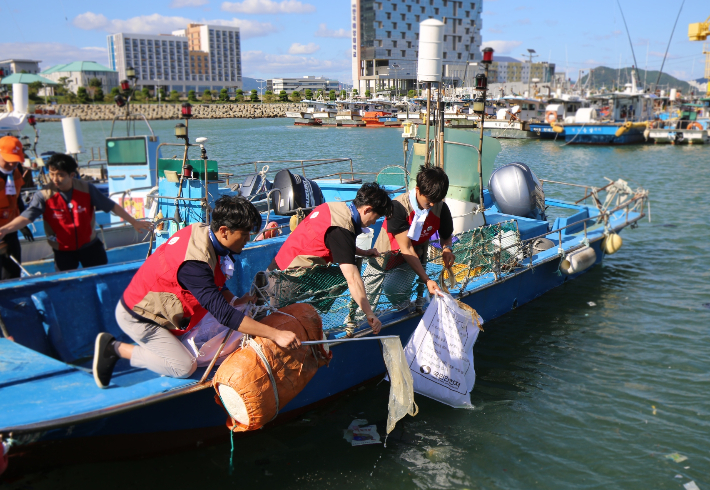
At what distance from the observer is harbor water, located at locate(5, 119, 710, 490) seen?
4473mm

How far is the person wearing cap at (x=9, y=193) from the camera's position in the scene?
5.34 m

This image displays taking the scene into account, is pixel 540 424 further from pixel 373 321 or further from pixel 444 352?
pixel 373 321

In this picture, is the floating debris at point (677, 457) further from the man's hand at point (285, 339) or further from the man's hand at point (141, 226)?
the man's hand at point (141, 226)

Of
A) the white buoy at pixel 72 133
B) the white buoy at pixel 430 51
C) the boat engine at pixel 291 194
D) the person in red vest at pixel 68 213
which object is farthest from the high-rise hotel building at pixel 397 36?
the person in red vest at pixel 68 213

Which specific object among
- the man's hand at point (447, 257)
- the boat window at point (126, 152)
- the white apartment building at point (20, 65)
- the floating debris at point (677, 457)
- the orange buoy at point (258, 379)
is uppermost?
the white apartment building at point (20, 65)

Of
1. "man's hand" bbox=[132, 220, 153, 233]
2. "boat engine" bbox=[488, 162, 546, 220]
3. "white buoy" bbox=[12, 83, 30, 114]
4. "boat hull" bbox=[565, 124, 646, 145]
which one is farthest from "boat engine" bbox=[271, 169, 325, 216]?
"boat hull" bbox=[565, 124, 646, 145]

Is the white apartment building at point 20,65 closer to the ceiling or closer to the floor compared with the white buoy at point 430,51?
closer to the ceiling

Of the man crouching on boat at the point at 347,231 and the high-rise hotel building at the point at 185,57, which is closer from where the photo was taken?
the man crouching on boat at the point at 347,231

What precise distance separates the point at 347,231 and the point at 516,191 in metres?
5.61

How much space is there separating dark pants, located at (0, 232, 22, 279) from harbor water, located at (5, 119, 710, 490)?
2.26m

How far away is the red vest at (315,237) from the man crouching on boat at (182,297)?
31.3 inches

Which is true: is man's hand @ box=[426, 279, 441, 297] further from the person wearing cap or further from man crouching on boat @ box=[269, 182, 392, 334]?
the person wearing cap

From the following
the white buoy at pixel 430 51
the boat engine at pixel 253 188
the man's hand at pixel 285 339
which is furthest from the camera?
the boat engine at pixel 253 188

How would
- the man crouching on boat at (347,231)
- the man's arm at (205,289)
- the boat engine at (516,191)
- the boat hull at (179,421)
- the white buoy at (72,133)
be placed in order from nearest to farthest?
the man's arm at (205,289) < the boat hull at (179,421) < the man crouching on boat at (347,231) < the boat engine at (516,191) < the white buoy at (72,133)
